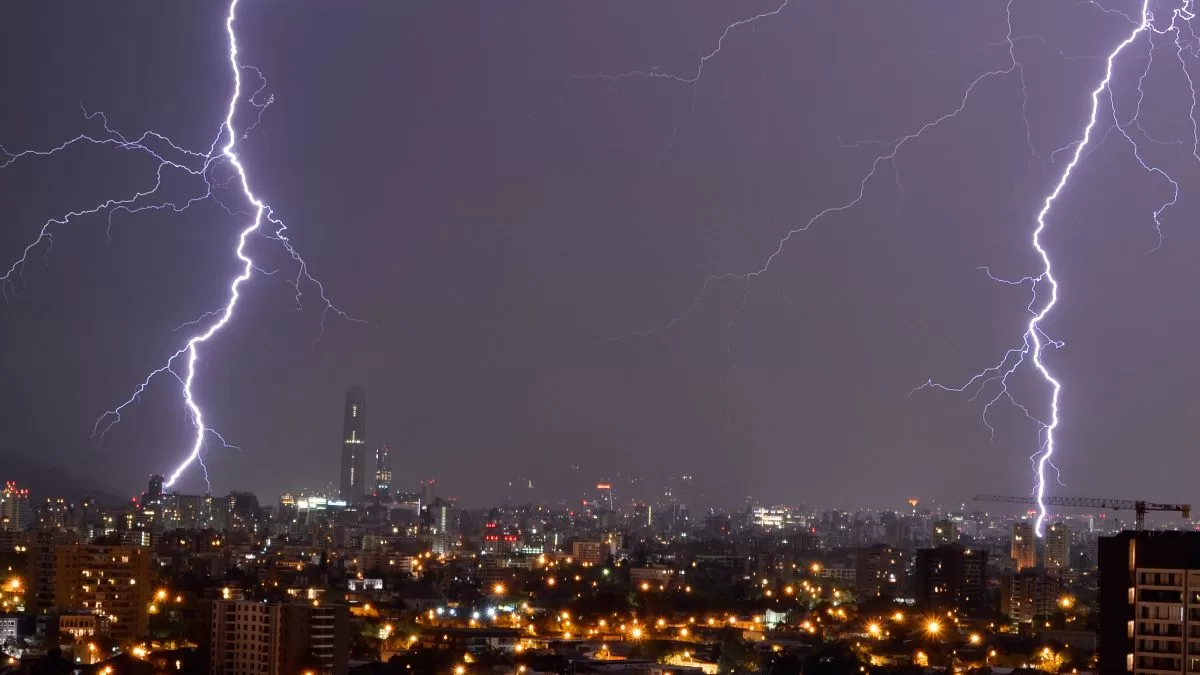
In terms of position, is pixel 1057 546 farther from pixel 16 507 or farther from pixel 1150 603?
pixel 1150 603

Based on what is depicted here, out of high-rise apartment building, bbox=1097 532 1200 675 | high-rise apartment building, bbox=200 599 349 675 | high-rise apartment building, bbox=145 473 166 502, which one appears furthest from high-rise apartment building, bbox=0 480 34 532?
high-rise apartment building, bbox=1097 532 1200 675

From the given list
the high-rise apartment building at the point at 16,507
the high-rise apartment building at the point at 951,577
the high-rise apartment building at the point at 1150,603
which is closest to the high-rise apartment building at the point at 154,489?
the high-rise apartment building at the point at 16,507

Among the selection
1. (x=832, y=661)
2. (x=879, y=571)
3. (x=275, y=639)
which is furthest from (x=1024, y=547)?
(x=275, y=639)

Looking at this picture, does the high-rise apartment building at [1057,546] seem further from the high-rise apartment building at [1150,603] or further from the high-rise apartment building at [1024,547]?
the high-rise apartment building at [1150,603]

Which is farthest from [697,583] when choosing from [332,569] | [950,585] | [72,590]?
[72,590]

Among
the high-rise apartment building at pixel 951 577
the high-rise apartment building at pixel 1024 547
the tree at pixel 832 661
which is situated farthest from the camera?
the high-rise apartment building at pixel 1024 547
